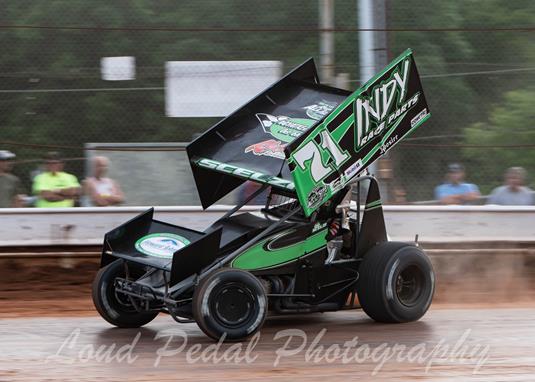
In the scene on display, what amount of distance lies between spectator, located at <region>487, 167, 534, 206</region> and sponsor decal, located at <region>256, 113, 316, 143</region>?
3.72 metres

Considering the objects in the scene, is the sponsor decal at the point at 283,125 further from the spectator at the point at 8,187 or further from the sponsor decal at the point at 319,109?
the spectator at the point at 8,187

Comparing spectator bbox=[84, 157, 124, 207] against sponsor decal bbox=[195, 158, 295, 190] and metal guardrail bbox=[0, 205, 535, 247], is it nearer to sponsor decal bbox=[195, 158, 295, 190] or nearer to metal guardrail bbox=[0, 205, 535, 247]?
metal guardrail bbox=[0, 205, 535, 247]

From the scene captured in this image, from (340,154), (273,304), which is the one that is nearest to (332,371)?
(273,304)

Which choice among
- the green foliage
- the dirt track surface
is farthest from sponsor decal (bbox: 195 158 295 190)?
the green foliage

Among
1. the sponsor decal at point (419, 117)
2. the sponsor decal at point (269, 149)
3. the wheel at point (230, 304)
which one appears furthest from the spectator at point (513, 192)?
the wheel at point (230, 304)

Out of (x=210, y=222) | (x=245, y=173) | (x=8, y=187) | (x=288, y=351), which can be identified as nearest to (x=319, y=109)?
(x=245, y=173)

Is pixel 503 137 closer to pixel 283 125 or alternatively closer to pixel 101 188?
pixel 283 125

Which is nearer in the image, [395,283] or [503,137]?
[395,283]

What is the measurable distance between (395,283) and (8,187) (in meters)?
4.87

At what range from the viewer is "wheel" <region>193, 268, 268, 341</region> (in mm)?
6945

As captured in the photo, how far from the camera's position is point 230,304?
23.2 ft

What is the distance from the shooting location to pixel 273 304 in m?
7.65

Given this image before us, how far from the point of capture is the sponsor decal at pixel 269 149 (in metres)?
7.80

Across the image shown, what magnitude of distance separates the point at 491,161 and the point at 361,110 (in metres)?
4.02
